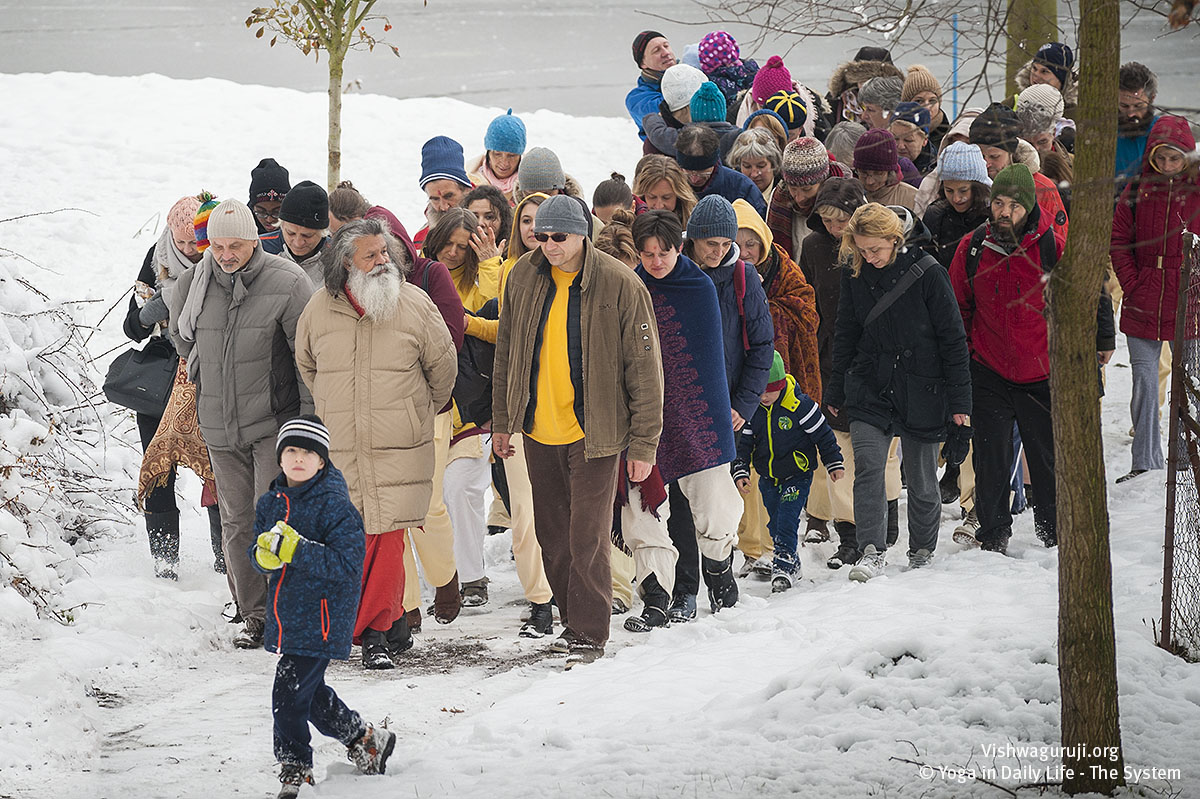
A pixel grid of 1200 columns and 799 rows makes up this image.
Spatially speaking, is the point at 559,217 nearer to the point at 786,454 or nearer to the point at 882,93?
the point at 786,454

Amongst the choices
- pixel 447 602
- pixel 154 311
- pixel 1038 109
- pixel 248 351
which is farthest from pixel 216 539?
pixel 1038 109

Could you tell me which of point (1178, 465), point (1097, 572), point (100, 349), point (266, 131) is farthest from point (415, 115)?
point (1097, 572)

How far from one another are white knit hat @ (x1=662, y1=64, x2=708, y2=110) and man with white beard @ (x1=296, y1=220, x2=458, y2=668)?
13.7ft

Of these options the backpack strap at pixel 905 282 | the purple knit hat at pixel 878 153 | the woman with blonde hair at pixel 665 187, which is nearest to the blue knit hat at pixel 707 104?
the purple knit hat at pixel 878 153

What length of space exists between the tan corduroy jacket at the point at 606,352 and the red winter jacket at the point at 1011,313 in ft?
6.80

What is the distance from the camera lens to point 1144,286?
26.1 feet

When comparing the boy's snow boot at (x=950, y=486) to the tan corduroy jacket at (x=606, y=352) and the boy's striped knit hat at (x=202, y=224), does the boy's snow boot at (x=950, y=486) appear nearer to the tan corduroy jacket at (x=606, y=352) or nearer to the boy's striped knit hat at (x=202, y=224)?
the tan corduroy jacket at (x=606, y=352)

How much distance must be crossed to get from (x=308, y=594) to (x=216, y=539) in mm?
3128

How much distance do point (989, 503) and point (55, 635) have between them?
488 centimetres

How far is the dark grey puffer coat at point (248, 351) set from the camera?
6.08 m

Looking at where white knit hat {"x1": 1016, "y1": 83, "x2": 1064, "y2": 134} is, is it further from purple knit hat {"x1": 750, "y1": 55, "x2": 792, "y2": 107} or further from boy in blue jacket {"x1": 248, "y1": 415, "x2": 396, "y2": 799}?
boy in blue jacket {"x1": 248, "y1": 415, "x2": 396, "y2": 799}

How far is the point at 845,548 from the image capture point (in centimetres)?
759

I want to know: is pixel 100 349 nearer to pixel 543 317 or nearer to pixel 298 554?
pixel 543 317

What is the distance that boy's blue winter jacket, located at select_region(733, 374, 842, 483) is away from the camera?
7.04 m
